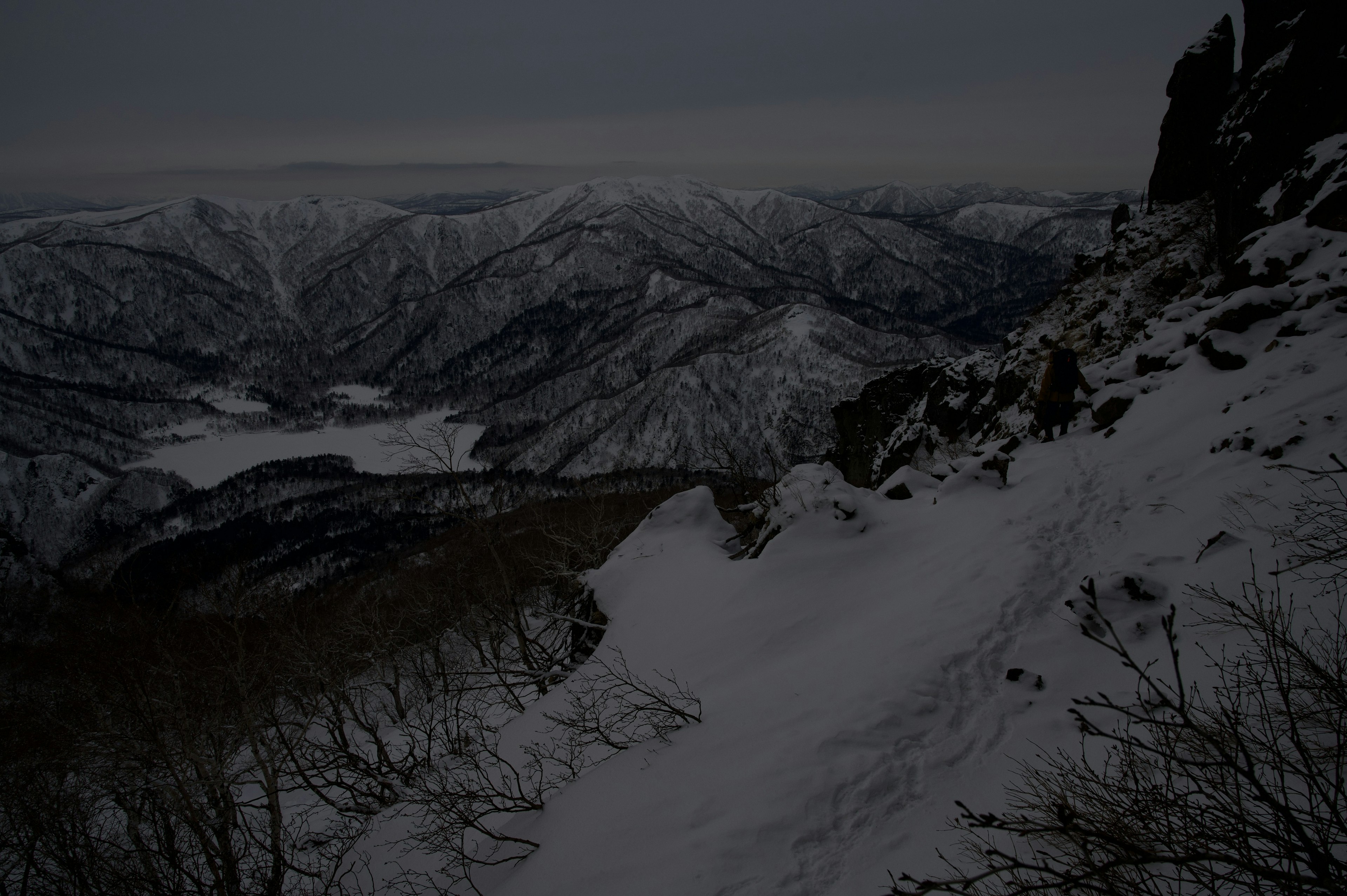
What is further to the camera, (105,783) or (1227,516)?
(105,783)

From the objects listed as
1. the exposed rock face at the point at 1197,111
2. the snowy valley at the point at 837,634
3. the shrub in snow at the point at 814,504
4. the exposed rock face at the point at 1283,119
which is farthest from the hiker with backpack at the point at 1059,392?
the exposed rock face at the point at 1197,111

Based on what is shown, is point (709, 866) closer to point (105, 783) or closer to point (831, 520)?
point (831, 520)

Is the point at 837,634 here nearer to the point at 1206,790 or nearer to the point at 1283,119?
the point at 1206,790

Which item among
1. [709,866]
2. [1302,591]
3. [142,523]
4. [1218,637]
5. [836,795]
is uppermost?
[1302,591]

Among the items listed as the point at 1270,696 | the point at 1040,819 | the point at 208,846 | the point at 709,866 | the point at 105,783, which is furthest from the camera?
the point at 105,783

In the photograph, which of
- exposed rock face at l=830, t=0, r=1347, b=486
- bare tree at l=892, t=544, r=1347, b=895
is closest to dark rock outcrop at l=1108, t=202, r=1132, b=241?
exposed rock face at l=830, t=0, r=1347, b=486

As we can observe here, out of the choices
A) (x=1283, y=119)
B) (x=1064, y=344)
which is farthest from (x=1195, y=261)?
(x=1064, y=344)

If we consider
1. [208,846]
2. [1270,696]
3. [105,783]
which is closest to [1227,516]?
[1270,696]
